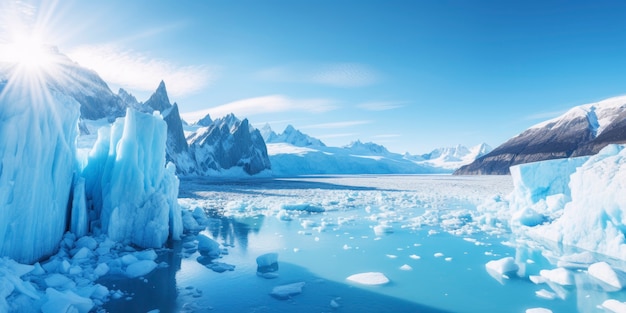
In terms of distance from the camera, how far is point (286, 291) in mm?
7223

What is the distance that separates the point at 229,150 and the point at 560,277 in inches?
4202

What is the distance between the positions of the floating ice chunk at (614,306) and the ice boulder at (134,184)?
11140 mm

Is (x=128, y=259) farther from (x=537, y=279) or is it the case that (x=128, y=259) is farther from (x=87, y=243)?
(x=537, y=279)

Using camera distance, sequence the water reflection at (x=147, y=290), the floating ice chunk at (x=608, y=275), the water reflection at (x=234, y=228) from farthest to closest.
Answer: the water reflection at (x=234, y=228), the floating ice chunk at (x=608, y=275), the water reflection at (x=147, y=290)

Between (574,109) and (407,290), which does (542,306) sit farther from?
(574,109)

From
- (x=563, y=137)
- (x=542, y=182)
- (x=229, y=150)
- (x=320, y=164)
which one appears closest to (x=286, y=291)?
(x=542, y=182)

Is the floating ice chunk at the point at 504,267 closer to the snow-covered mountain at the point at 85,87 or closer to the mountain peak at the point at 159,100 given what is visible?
the snow-covered mountain at the point at 85,87

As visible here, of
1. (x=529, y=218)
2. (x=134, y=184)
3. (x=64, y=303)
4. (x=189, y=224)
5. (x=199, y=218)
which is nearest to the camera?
(x=64, y=303)

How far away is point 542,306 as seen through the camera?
6578mm

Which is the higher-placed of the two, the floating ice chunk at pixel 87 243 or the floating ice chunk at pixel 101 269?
the floating ice chunk at pixel 87 243

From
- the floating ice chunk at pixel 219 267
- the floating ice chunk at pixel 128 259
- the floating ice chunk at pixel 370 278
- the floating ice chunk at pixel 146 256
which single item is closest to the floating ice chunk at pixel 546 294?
the floating ice chunk at pixel 370 278

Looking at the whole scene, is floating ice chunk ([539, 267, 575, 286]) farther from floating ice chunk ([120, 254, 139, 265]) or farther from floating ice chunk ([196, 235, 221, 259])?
floating ice chunk ([120, 254, 139, 265])

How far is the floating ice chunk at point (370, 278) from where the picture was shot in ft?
25.7

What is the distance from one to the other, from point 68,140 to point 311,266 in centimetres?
778
